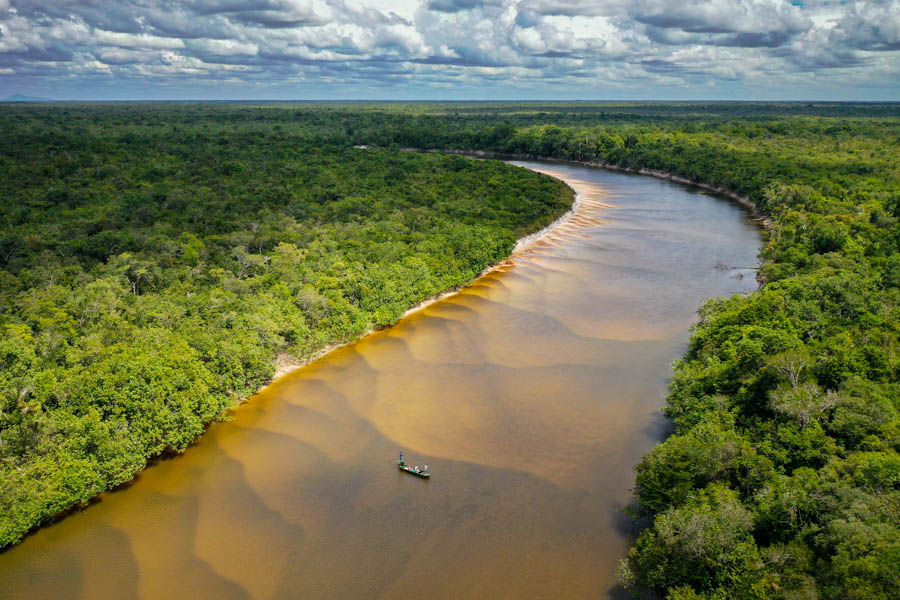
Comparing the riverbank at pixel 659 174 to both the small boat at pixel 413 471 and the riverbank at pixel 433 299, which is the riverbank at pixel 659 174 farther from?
the small boat at pixel 413 471

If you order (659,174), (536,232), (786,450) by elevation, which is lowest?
(786,450)

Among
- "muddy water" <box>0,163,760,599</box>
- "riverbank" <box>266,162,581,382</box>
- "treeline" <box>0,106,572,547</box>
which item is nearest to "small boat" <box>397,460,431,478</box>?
"muddy water" <box>0,163,760,599</box>

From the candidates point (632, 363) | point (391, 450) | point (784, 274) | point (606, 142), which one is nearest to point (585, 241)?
point (784, 274)

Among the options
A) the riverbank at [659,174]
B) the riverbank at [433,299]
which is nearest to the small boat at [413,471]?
the riverbank at [433,299]

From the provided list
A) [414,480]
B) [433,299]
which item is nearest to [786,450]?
[414,480]

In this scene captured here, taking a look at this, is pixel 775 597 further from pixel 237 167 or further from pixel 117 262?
pixel 237 167

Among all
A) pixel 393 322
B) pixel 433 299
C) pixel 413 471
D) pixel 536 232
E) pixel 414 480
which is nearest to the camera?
pixel 414 480

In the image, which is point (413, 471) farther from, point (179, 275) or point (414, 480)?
point (179, 275)

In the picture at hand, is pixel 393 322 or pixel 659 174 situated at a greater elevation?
pixel 659 174
